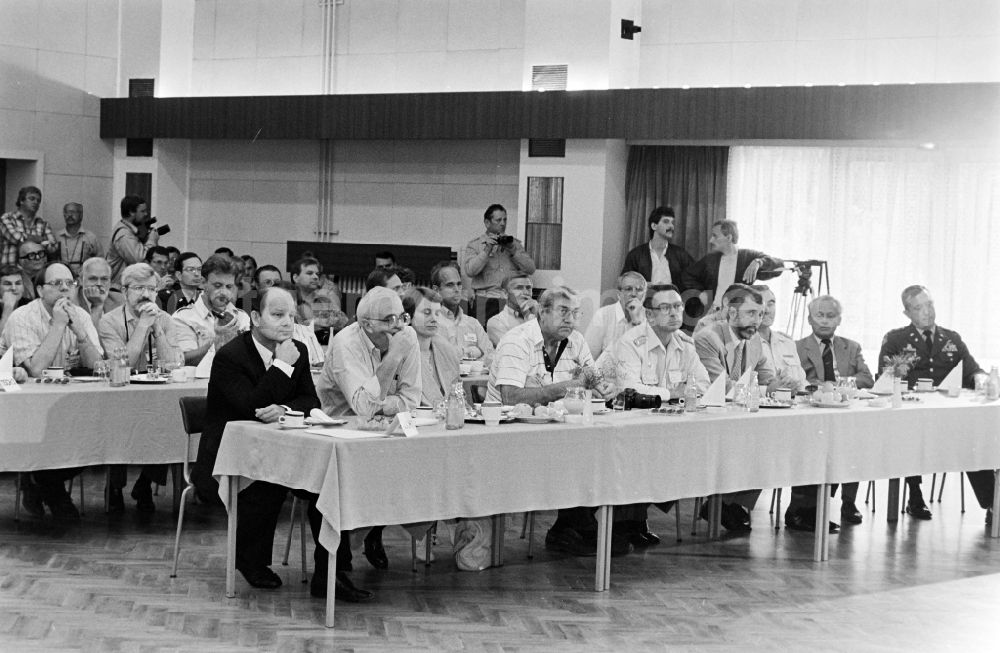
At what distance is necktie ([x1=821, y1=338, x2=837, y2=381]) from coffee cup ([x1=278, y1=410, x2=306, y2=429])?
3.70 metres

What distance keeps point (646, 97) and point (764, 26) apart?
1.33m

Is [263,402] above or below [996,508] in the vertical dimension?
above

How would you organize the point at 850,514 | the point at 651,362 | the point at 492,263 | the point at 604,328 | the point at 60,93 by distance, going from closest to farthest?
the point at 651,362 → the point at 850,514 → the point at 604,328 → the point at 492,263 → the point at 60,93

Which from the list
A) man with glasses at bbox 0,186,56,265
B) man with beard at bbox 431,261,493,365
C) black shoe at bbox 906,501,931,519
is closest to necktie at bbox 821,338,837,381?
black shoe at bbox 906,501,931,519

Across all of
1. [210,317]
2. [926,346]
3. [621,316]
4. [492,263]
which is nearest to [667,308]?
[621,316]

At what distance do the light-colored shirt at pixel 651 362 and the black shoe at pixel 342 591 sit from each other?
2.09m

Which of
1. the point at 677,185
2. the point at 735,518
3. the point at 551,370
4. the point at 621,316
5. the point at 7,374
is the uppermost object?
the point at 677,185

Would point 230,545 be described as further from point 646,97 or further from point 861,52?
point 861,52

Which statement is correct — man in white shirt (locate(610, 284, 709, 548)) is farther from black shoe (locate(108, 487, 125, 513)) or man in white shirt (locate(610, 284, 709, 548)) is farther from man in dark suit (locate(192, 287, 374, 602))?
black shoe (locate(108, 487, 125, 513))

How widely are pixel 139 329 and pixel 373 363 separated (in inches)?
81.0

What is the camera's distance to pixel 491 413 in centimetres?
573

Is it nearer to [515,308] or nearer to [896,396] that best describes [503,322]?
[515,308]

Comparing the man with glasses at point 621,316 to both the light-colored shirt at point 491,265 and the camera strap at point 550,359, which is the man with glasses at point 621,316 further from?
the light-colored shirt at point 491,265

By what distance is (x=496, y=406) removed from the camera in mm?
5746
